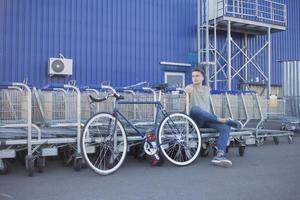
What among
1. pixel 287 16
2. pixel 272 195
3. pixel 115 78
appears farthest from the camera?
pixel 287 16

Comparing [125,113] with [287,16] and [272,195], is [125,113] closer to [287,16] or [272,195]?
[272,195]

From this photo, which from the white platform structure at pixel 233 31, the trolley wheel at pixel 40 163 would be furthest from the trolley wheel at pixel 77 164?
the white platform structure at pixel 233 31

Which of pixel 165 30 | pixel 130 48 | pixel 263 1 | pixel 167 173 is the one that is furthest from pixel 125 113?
pixel 263 1

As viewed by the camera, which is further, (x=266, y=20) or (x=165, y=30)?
(x=266, y=20)

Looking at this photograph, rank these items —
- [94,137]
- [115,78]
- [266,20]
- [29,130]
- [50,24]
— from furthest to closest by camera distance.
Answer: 1. [266,20]
2. [115,78]
3. [50,24]
4. [94,137]
5. [29,130]

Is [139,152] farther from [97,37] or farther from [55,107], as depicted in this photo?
[97,37]

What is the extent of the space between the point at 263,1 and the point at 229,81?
4493mm

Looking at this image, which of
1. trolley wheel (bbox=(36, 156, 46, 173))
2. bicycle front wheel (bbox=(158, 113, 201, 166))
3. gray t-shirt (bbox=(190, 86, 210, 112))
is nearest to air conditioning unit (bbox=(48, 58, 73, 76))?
gray t-shirt (bbox=(190, 86, 210, 112))

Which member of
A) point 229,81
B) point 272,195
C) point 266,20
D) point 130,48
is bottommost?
point 272,195

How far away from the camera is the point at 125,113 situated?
7738 mm

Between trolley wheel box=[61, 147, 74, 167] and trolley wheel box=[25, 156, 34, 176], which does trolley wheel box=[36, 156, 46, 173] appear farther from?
trolley wheel box=[61, 147, 74, 167]

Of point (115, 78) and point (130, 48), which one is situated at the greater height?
point (130, 48)

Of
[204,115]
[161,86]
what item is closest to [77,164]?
[161,86]

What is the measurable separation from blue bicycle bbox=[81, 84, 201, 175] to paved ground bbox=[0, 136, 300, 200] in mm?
237
